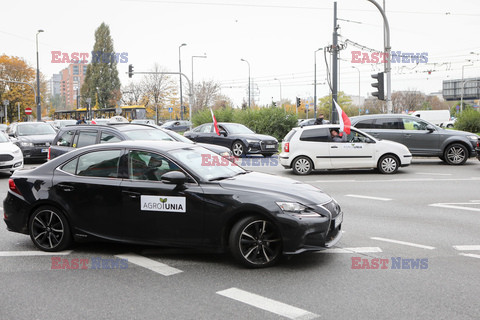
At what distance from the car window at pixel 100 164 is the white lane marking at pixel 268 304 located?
2.16m

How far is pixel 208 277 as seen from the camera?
5152 millimetres

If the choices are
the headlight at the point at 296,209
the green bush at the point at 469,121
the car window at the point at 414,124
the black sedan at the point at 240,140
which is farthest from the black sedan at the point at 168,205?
the green bush at the point at 469,121

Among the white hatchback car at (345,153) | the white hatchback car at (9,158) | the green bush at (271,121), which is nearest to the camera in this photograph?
the white hatchback car at (9,158)

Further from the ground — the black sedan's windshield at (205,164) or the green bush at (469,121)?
the green bush at (469,121)

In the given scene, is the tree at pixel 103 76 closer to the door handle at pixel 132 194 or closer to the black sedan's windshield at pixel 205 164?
the black sedan's windshield at pixel 205 164

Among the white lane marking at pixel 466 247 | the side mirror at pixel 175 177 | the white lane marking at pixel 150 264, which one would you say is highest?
the side mirror at pixel 175 177

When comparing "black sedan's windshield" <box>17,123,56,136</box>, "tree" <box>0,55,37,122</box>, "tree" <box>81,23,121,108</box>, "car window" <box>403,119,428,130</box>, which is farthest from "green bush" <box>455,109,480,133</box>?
"tree" <box>81,23,121,108</box>

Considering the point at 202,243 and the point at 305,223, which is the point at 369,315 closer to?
the point at 305,223

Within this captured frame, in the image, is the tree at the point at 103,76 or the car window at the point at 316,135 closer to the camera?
the car window at the point at 316,135

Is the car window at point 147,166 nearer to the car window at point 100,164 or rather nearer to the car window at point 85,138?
the car window at point 100,164

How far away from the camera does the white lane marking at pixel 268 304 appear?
4094 millimetres

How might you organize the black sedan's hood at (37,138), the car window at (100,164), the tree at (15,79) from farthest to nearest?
the tree at (15,79) < the black sedan's hood at (37,138) < the car window at (100,164)

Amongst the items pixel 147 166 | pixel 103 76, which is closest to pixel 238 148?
pixel 147 166

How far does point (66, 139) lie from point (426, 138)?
38.1 feet
